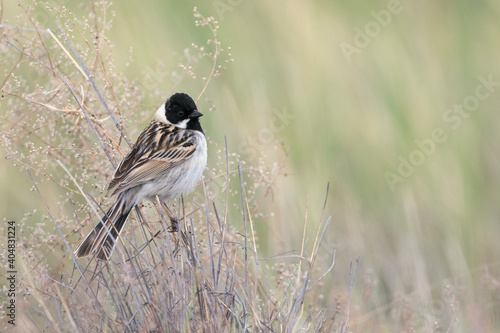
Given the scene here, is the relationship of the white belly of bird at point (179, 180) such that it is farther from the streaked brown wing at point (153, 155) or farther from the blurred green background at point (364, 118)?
the blurred green background at point (364, 118)

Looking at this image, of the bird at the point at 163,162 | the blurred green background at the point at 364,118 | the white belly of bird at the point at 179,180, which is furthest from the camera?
the blurred green background at the point at 364,118

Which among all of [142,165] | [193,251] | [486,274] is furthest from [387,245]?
[193,251]

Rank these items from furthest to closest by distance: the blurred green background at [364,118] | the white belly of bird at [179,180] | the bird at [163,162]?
the blurred green background at [364,118] → the white belly of bird at [179,180] → the bird at [163,162]

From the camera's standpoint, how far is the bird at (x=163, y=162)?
3.75 metres

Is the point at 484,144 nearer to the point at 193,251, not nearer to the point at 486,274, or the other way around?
the point at 486,274

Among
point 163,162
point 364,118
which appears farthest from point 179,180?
point 364,118

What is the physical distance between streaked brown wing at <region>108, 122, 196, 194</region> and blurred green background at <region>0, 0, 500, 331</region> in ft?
2.38

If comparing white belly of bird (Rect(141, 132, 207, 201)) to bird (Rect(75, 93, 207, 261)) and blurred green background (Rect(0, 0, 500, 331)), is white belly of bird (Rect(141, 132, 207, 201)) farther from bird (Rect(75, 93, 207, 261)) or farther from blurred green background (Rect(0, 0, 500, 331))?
blurred green background (Rect(0, 0, 500, 331))

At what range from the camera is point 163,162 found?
13.4ft

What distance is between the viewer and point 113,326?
2.87 m

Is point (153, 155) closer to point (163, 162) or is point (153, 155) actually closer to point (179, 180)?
point (163, 162)

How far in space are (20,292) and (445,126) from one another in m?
3.65

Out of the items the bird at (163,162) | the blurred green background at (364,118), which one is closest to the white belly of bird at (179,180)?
the bird at (163,162)

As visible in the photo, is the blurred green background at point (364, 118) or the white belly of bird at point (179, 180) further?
the blurred green background at point (364, 118)
